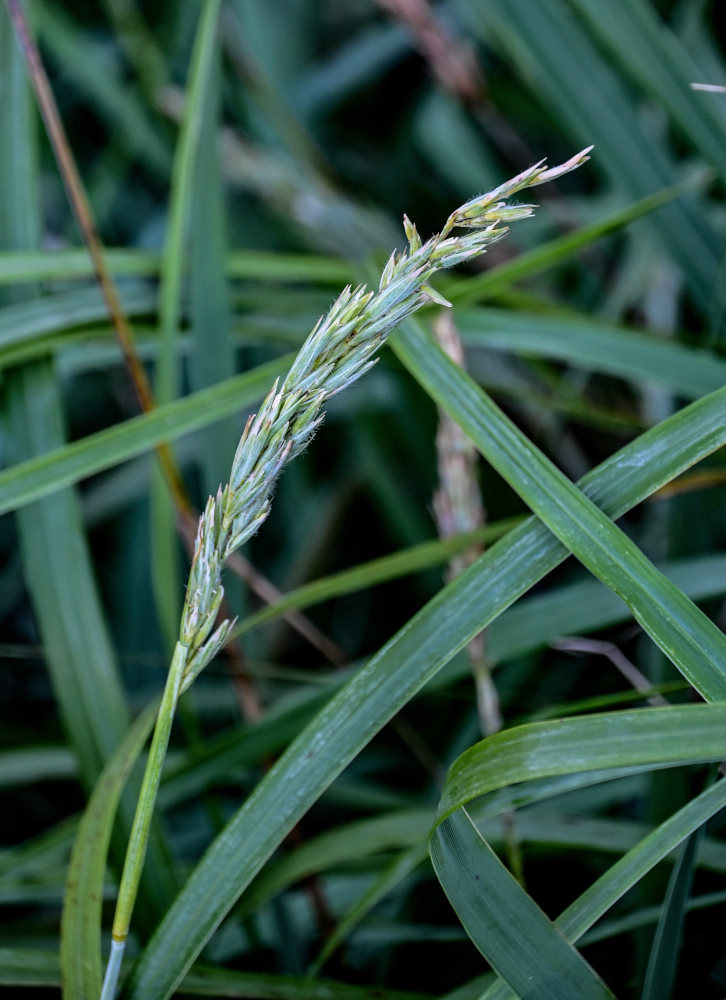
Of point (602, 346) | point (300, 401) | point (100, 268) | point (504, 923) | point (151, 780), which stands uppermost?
point (100, 268)

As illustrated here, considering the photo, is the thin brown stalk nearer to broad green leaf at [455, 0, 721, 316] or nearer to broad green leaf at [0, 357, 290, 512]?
broad green leaf at [0, 357, 290, 512]

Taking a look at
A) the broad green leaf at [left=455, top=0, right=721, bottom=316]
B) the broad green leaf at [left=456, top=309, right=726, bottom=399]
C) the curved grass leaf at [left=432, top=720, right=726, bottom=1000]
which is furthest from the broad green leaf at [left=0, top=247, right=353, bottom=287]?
the curved grass leaf at [left=432, top=720, right=726, bottom=1000]

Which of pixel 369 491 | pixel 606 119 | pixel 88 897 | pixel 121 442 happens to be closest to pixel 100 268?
pixel 121 442

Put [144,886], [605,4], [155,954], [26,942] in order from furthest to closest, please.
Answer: [605,4] → [26,942] → [144,886] → [155,954]

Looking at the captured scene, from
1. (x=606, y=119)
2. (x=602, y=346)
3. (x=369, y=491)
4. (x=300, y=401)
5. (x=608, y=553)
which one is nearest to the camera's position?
(x=300, y=401)

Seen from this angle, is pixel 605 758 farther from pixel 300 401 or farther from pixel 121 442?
pixel 121 442

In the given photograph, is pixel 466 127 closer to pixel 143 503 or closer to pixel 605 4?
pixel 605 4

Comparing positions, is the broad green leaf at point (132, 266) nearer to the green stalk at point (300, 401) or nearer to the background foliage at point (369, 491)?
the background foliage at point (369, 491)

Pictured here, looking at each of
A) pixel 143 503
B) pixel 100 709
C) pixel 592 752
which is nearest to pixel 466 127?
pixel 143 503
